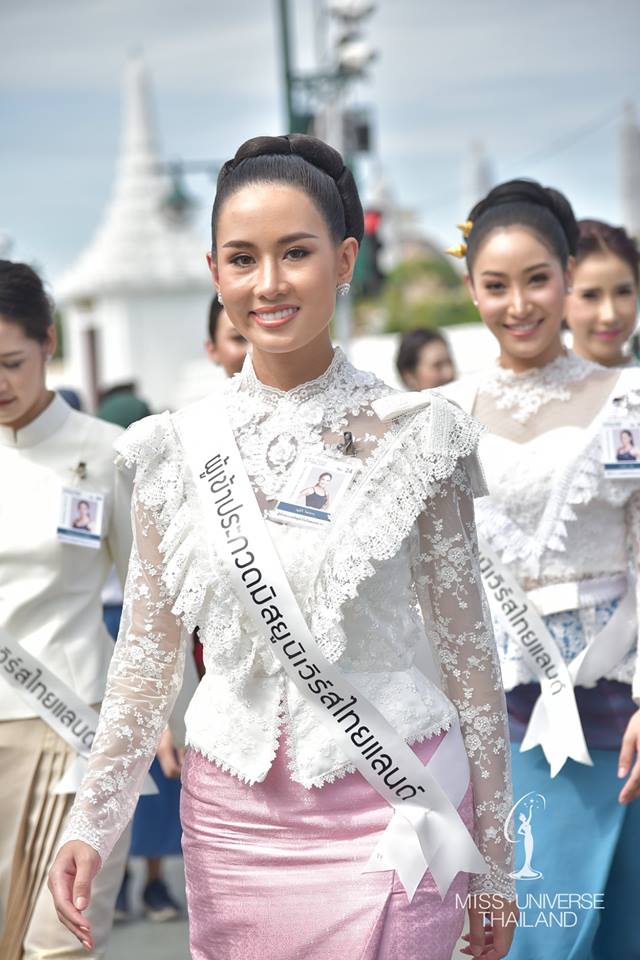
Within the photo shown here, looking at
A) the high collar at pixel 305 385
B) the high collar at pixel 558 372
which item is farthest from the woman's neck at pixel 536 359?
the high collar at pixel 305 385

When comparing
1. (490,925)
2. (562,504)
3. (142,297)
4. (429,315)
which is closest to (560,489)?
(562,504)

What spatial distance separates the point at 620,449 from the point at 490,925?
145cm

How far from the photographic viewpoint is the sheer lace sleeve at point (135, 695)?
110 inches

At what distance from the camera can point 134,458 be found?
113 inches

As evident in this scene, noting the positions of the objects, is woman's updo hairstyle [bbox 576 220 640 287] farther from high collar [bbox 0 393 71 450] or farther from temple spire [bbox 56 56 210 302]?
temple spire [bbox 56 56 210 302]

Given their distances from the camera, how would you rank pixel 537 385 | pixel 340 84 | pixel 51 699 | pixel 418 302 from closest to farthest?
pixel 51 699 → pixel 537 385 → pixel 340 84 → pixel 418 302

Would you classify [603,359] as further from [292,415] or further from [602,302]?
[292,415]

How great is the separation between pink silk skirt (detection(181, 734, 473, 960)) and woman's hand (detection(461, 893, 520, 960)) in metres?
0.03

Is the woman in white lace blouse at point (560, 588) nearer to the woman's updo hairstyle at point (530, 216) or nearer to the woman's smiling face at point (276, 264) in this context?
the woman's updo hairstyle at point (530, 216)

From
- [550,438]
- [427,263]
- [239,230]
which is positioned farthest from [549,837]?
[427,263]

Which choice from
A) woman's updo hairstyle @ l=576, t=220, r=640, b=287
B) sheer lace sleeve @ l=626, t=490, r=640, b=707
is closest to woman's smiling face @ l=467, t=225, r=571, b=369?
sheer lace sleeve @ l=626, t=490, r=640, b=707

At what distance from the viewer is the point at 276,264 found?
2.71 m

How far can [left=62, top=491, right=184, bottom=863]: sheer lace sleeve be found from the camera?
9.16 ft

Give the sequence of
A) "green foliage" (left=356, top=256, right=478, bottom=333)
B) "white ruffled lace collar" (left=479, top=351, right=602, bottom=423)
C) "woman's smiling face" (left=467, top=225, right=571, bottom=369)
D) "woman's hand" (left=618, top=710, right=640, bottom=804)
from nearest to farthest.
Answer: "woman's hand" (left=618, top=710, right=640, bottom=804) < "woman's smiling face" (left=467, top=225, right=571, bottom=369) < "white ruffled lace collar" (left=479, top=351, right=602, bottom=423) < "green foliage" (left=356, top=256, right=478, bottom=333)
